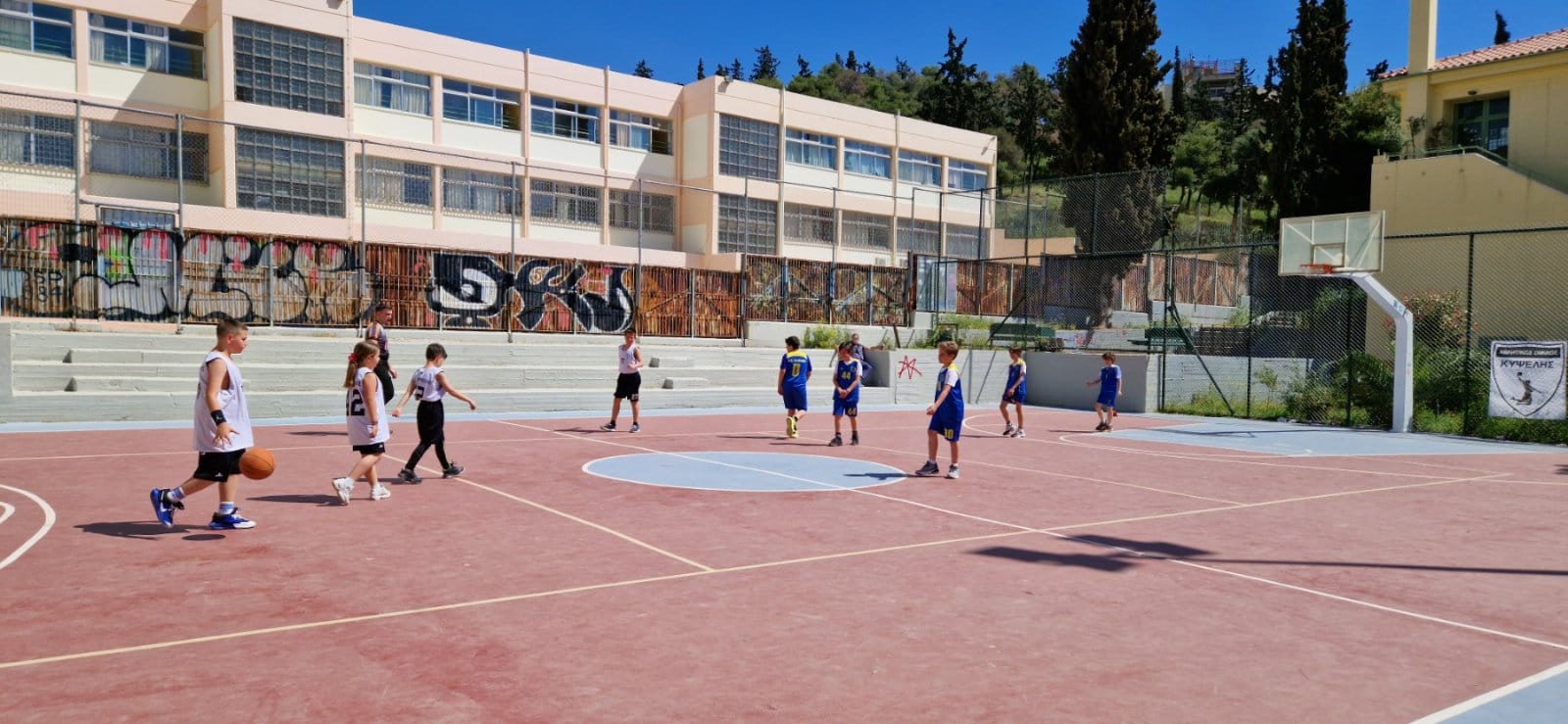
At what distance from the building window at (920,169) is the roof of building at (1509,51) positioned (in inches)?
957

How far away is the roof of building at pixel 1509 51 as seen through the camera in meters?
30.7

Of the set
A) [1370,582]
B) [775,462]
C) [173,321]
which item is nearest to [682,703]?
[1370,582]

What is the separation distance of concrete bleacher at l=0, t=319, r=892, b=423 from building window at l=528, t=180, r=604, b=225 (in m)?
14.5

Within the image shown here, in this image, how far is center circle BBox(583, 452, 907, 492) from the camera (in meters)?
11.5

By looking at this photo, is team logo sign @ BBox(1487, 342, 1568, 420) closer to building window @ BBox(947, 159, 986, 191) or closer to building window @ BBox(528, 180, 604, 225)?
building window @ BBox(528, 180, 604, 225)

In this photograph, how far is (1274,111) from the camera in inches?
1500

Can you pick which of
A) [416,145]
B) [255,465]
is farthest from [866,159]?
[255,465]

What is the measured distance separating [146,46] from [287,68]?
4196 mm

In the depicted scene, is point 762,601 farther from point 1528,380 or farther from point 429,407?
point 1528,380

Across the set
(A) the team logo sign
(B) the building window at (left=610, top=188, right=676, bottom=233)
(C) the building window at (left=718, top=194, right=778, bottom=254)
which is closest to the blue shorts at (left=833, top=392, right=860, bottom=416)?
(A) the team logo sign

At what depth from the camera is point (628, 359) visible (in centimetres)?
1759

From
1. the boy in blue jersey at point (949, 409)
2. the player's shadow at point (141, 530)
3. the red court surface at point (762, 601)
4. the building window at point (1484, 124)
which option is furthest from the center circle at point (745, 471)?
the building window at point (1484, 124)

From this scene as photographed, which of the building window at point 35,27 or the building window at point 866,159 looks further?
the building window at point 866,159

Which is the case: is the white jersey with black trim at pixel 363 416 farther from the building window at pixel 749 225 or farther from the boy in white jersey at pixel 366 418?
the building window at pixel 749 225
